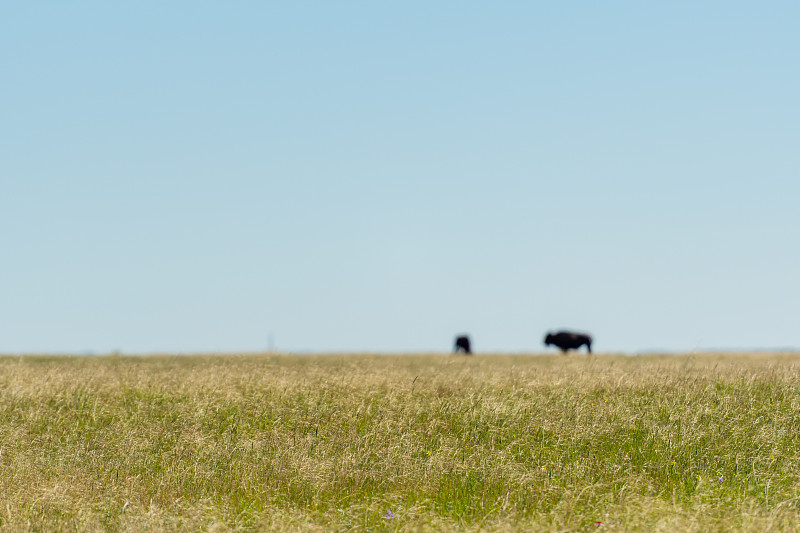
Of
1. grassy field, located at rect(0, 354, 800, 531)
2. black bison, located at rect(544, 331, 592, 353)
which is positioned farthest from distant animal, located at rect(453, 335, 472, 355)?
grassy field, located at rect(0, 354, 800, 531)

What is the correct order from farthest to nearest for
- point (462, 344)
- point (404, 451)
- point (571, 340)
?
point (571, 340) → point (462, 344) → point (404, 451)

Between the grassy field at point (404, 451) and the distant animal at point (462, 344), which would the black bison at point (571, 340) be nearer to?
the distant animal at point (462, 344)

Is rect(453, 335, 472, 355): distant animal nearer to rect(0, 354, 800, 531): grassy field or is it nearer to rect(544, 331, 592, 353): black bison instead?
rect(544, 331, 592, 353): black bison

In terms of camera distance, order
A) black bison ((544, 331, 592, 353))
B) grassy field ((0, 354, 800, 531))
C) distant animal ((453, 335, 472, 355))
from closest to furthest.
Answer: grassy field ((0, 354, 800, 531)), distant animal ((453, 335, 472, 355)), black bison ((544, 331, 592, 353))

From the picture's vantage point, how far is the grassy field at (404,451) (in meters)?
8.73

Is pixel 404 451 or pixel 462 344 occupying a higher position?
pixel 462 344

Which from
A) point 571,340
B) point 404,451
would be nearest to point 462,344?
point 571,340

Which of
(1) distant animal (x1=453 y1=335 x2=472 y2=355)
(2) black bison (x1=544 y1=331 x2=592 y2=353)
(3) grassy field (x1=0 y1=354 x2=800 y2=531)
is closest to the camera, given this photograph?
(3) grassy field (x1=0 y1=354 x2=800 y2=531)

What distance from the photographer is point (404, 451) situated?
11.8 meters

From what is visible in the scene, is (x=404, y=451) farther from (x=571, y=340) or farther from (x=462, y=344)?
(x=571, y=340)

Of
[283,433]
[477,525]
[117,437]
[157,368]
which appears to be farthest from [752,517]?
[157,368]

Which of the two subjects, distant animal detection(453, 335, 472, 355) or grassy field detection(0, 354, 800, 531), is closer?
grassy field detection(0, 354, 800, 531)

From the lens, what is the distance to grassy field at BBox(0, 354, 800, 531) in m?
8.73

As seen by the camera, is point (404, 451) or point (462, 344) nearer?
point (404, 451)
